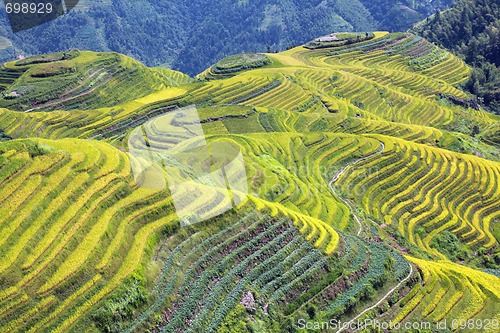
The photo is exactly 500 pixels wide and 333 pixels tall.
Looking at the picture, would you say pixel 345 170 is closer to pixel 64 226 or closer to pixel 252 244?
pixel 252 244

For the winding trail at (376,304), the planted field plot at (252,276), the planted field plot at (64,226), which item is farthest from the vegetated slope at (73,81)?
the winding trail at (376,304)

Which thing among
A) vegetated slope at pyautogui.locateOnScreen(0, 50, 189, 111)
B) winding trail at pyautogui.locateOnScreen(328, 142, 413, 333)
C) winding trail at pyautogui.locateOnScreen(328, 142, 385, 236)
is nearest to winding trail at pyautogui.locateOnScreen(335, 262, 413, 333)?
winding trail at pyautogui.locateOnScreen(328, 142, 413, 333)

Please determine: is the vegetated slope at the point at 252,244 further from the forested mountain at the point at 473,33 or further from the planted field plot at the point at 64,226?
the forested mountain at the point at 473,33

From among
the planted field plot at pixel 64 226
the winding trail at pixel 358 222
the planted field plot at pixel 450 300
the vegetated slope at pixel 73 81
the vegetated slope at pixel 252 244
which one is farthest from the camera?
the vegetated slope at pixel 73 81

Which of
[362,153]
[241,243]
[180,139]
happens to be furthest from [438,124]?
[241,243]

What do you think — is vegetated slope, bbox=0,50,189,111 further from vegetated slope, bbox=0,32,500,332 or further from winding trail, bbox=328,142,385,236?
winding trail, bbox=328,142,385,236

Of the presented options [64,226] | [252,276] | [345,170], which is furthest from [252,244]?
[345,170]
